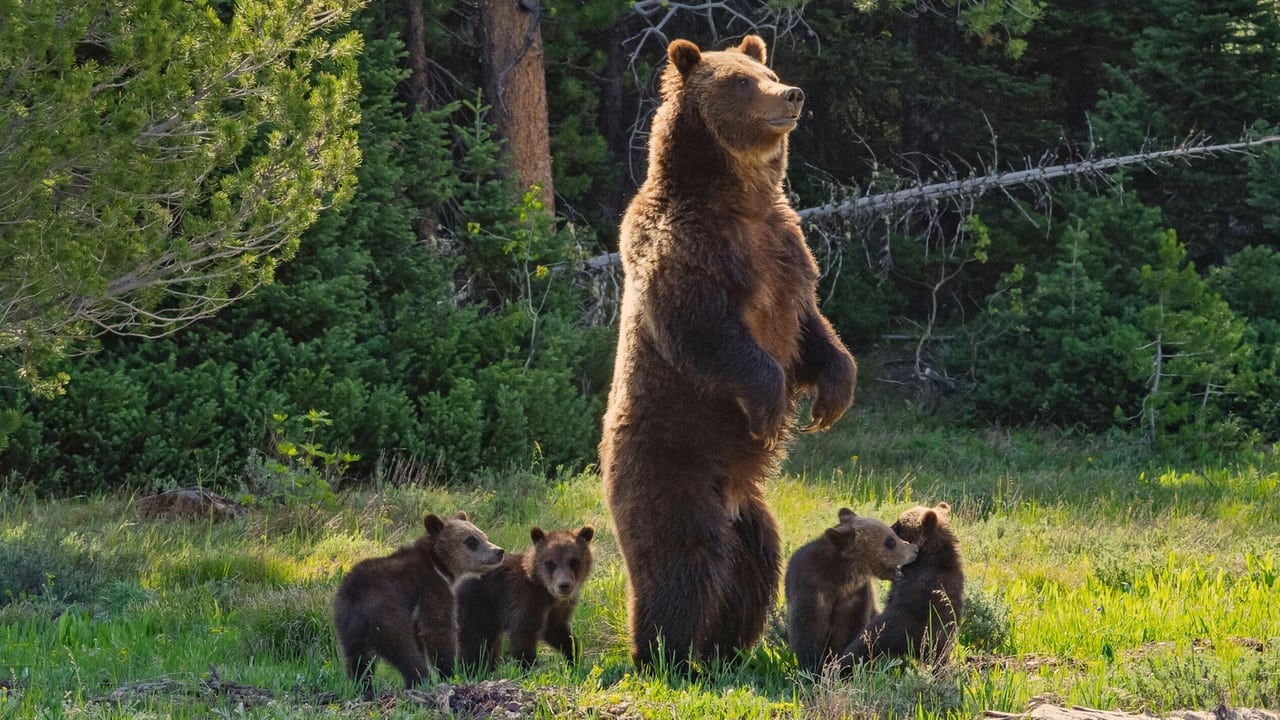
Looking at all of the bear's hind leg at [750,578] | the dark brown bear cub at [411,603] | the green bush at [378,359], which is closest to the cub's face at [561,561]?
the dark brown bear cub at [411,603]

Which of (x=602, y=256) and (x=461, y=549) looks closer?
(x=461, y=549)

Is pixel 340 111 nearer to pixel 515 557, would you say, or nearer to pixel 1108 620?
pixel 515 557

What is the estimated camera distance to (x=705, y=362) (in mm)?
6074

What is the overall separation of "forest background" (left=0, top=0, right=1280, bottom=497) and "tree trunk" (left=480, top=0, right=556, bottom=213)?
3 cm

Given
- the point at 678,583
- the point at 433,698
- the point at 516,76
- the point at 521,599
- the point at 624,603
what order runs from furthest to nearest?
the point at 516,76
the point at 624,603
the point at 521,599
the point at 678,583
the point at 433,698

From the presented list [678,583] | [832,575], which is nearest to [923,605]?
[832,575]

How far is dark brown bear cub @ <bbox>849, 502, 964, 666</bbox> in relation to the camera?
19.5 feet

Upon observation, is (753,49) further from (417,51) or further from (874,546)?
(417,51)

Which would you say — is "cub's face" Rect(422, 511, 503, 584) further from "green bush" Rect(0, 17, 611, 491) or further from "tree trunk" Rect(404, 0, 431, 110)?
"tree trunk" Rect(404, 0, 431, 110)

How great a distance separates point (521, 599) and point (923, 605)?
6.06 ft

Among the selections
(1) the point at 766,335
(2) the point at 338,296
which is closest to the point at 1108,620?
(1) the point at 766,335

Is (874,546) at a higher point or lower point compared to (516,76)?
lower

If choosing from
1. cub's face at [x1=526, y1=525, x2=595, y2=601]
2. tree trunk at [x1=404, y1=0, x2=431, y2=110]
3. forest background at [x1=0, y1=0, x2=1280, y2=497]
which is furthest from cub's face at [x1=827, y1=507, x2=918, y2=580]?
tree trunk at [x1=404, y1=0, x2=431, y2=110]

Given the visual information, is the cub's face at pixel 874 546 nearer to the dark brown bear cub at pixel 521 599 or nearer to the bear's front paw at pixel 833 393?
the bear's front paw at pixel 833 393
